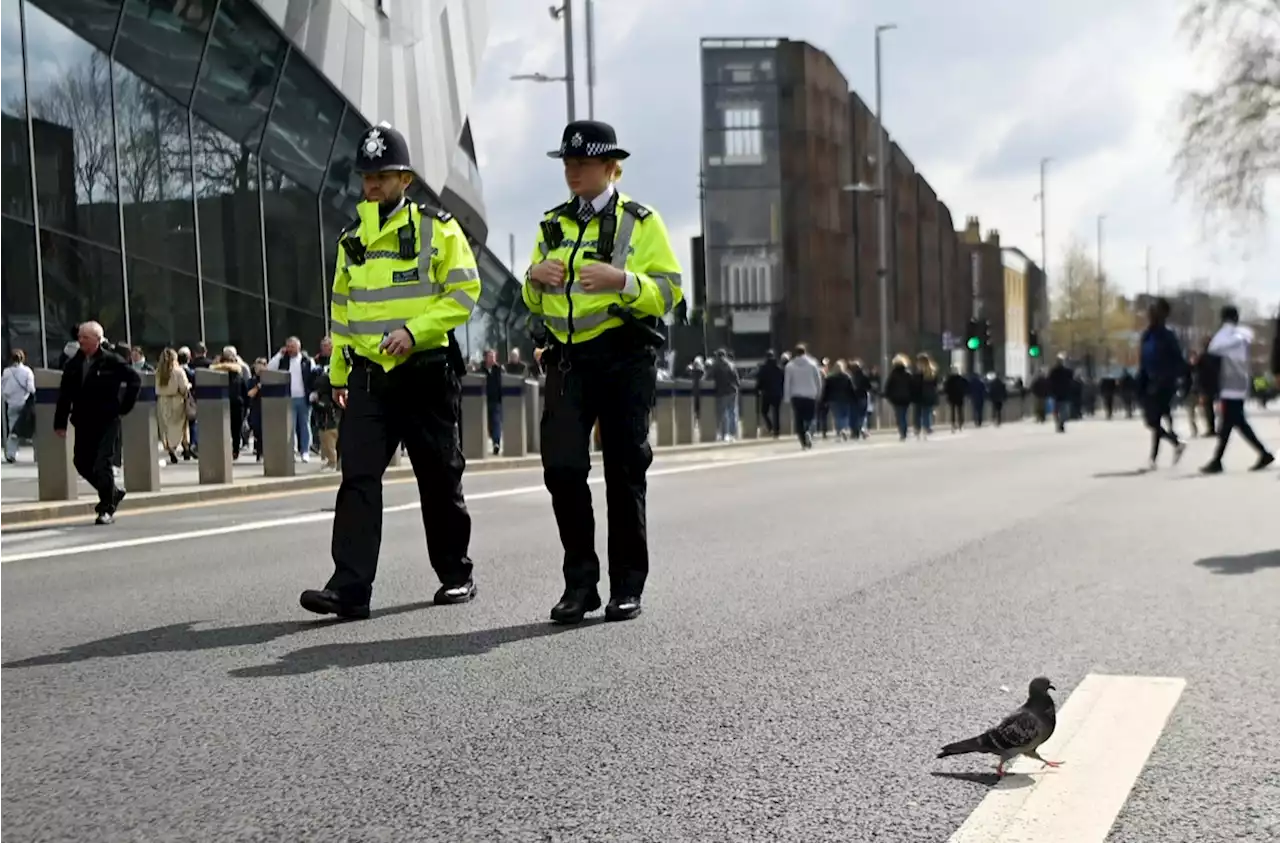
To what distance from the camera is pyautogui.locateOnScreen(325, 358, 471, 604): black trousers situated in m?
6.17

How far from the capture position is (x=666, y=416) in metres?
27.9

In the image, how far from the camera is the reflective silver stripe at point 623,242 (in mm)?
5992

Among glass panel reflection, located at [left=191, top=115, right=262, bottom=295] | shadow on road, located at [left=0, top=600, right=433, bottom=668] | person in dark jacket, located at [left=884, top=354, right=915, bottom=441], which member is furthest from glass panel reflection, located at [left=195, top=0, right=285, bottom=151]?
shadow on road, located at [left=0, top=600, right=433, bottom=668]

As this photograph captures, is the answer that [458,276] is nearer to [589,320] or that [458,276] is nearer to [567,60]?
[589,320]

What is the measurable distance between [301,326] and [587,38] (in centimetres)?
968

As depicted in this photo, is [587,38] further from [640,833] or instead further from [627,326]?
[640,833]

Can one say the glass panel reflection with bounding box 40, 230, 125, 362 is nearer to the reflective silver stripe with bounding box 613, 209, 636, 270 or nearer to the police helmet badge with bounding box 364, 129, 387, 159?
the police helmet badge with bounding box 364, 129, 387, 159

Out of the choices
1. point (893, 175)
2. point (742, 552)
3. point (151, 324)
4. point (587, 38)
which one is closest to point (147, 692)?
point (742, 552)

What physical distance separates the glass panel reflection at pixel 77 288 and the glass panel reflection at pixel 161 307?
1.42ft

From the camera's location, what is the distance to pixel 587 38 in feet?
112

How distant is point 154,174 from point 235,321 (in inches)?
144

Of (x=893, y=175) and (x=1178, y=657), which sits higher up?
(x=893, y=175)

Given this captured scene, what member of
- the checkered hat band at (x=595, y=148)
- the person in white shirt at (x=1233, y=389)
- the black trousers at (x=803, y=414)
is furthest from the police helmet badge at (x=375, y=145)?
the black trousers at (x=803, y=414)

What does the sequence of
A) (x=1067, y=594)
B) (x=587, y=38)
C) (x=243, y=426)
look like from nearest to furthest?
1. (x=1067, y=594)
2. (x=243, y=426)
3. (x=587, y=38)
